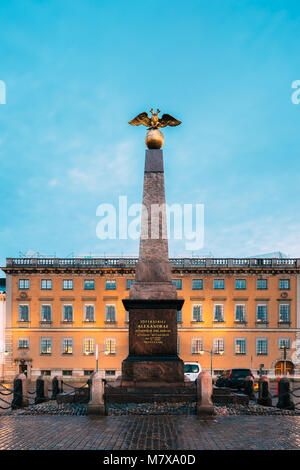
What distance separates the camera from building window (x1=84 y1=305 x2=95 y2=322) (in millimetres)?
46156

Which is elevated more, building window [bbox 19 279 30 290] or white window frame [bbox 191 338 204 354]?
building window [bbox 19 279 30 290]

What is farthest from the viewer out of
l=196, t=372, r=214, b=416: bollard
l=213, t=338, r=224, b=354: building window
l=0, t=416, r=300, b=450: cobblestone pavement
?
l=213, t=338, r=224, b=354: building window

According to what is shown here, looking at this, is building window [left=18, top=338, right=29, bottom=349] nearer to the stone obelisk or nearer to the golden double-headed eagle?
the stone obelisk

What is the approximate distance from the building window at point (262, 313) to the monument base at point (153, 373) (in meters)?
32.1

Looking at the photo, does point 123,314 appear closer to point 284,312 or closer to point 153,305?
point 284,312

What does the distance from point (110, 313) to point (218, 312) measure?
447 inches

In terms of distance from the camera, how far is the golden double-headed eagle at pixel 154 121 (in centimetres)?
1884

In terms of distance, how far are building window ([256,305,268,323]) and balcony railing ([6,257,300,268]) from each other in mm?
4311

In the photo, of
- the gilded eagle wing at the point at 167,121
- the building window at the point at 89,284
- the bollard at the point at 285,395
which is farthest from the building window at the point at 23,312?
the bollard at the point at 285,395

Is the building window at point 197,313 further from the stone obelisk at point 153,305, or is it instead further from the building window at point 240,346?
the stone obelisk at point 153,305

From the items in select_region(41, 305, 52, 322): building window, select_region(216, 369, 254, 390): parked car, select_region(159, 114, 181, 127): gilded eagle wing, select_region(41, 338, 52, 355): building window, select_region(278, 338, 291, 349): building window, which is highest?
select_region(159, 114, 181, 127): gilded eagle wing

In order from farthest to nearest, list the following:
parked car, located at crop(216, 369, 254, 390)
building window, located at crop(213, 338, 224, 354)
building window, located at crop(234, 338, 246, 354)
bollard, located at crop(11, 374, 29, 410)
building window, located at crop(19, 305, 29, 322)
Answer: building window, located at crop(19, 305, 29, 322)
building window, located at crop(234, 338, 246, 354)
building window, located at crop(213, 338, 224, 354)
parked car, located at crop(216, 369, 254, 390)
bollard, located at crop(11, 374, 29, 410)

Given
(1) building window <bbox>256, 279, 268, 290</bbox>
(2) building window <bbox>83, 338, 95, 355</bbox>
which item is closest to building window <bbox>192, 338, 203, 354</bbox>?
(1) building window <bbox>256, 279, 268, 290</bbox>
